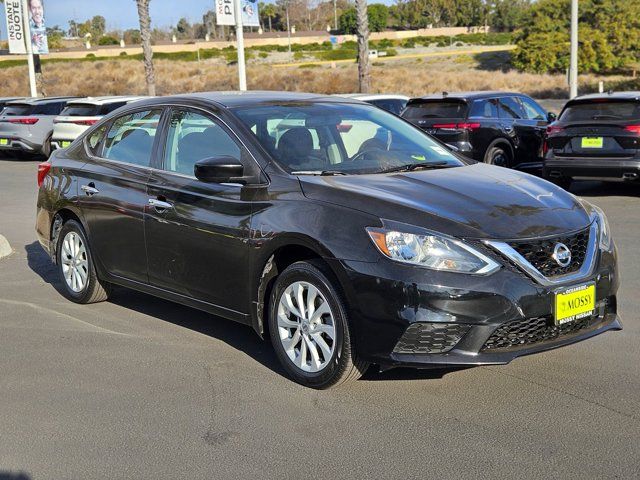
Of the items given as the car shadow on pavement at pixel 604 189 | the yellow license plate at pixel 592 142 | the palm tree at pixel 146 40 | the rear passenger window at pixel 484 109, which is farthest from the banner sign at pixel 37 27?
the yellow license plate at pixel 592 142

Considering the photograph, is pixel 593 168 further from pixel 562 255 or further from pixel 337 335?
pixel 337 335

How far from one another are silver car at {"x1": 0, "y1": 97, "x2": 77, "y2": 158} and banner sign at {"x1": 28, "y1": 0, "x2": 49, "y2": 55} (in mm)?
15034

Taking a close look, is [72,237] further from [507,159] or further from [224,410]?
[507,159]

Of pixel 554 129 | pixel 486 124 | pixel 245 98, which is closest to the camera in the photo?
pixel 245 98

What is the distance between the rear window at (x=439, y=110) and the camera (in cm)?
1513

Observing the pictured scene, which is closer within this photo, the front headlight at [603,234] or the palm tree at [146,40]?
the front headlight at [603,234]

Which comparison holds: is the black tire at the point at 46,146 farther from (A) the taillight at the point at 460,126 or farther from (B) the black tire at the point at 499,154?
(B) the black tire at the point at 499,154

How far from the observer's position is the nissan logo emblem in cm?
489

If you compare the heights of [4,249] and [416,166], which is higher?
[416,166]

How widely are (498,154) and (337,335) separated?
1087 cm

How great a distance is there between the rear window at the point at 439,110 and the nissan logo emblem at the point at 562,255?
1036 centimetres

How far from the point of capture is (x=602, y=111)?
12.7m

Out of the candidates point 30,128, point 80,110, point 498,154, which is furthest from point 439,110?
point 30,128

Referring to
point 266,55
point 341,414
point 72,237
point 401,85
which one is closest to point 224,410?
point 341,414
